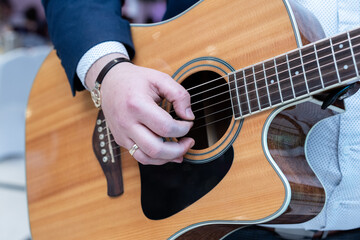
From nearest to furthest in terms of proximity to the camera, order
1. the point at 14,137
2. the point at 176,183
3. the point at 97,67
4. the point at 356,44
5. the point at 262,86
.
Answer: the point at 356,44 < the point at 262,86 < the point at 176,183 < the point at 97,67 < the point at 14,137

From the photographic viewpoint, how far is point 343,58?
501 mm

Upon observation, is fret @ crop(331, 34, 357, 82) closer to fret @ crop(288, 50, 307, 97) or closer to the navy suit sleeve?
fret @ crop(288, 50, 307, 97)

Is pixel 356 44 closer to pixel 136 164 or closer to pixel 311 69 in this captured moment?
pixel 311 69

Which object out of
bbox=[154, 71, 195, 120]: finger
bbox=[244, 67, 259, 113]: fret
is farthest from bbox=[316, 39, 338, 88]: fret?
bbox=[154, 71, 195, 120]: finger

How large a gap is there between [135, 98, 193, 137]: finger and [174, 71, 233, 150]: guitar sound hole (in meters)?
0.07

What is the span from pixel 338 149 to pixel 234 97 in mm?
220

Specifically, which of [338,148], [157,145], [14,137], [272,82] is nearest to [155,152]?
[157,145]

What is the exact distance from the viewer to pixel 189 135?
28.7 inches

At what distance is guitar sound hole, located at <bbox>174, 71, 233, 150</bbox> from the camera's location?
69 cm

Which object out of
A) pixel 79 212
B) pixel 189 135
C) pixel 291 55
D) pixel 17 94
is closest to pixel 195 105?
pixel 189 135

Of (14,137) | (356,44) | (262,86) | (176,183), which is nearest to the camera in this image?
(356,44)

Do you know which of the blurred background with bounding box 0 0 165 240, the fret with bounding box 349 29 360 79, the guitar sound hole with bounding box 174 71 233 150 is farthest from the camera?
the blurred background with bounding box 0 0 165 240

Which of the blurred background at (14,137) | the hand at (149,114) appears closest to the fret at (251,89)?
the hand at (149,114)

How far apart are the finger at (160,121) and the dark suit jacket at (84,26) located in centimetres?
25
